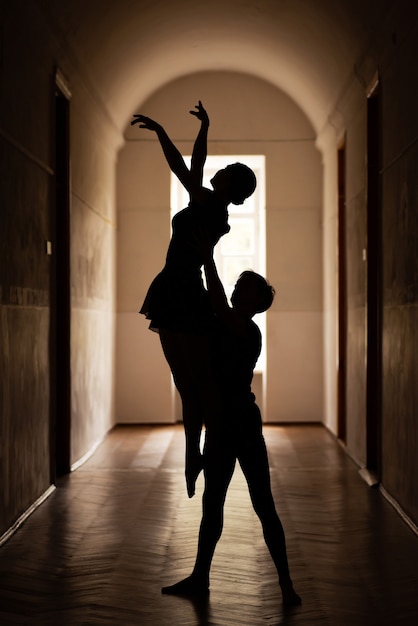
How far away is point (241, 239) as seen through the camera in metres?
11.2

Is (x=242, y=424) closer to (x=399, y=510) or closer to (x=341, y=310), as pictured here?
(x=399, y=510)

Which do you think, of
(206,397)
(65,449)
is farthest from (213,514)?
(65,449)

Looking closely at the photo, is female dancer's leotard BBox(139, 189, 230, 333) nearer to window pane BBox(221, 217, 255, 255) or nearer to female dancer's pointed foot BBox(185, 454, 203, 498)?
female dancer's pointed foot BBox(185, 454, 203, 498)

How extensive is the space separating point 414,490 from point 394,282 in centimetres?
133

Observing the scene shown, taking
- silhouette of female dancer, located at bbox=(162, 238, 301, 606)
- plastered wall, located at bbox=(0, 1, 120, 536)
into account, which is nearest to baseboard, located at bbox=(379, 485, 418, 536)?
silhouette of female dancer, located at bbox=(162, 238, 301, 606)

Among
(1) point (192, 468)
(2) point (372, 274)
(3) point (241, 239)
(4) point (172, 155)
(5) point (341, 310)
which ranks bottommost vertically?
(1) point (192, 468)

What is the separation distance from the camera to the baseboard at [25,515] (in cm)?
497

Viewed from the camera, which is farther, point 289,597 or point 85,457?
point 85,457

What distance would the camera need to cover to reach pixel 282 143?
10.6 m

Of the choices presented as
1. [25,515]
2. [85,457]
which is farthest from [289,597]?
[85,457]

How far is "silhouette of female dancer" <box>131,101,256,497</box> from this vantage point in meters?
3.52

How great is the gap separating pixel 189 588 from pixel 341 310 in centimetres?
526

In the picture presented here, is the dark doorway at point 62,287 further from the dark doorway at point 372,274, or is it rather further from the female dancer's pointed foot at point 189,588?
the female dancer's pointed foot at point 189,588

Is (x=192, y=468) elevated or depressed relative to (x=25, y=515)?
elevated
